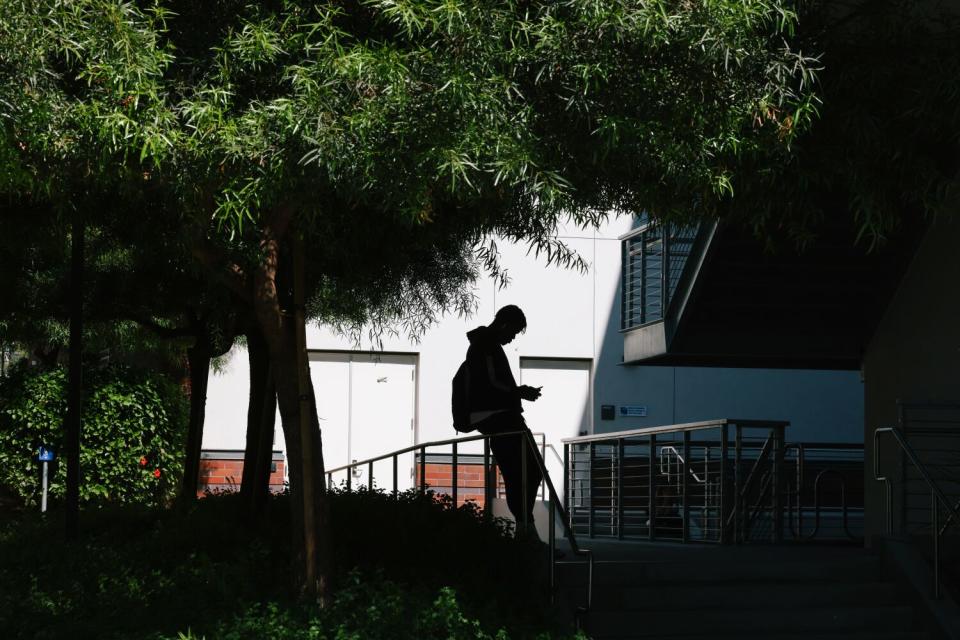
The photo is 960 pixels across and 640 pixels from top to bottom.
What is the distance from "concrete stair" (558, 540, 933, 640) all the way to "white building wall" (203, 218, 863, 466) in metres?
12.1

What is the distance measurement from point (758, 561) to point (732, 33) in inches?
171

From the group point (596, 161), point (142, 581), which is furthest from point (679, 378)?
point (596, 161)

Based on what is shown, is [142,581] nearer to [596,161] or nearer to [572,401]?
[596,161]

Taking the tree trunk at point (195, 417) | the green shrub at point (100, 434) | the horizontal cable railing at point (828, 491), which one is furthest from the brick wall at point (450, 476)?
the tree trunk at point (195, 417)

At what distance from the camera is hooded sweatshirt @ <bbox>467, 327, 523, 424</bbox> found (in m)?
9.16

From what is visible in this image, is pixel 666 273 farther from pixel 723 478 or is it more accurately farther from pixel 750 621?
pixel 750 621

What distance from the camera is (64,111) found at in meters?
6.01

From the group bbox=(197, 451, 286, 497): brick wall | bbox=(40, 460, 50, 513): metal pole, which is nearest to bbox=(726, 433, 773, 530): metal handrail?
bbox=(40, 460, 50, 513): metal pole

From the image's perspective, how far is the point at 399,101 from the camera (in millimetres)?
5758

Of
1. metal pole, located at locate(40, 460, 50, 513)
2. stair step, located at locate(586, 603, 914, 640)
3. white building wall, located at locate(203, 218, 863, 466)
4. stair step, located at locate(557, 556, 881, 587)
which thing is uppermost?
white building wall, located at locate(203, 218, 863, 466)

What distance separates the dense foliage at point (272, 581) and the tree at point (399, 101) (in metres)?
2.17

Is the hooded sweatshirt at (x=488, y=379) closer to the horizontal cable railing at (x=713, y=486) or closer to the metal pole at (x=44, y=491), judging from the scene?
the horizontal cable railing at (x=713, y=486)

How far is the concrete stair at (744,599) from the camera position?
26.5 feet

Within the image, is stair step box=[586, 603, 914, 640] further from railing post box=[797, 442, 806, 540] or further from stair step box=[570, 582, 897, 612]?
railing post box=[797, 442, 806, 540]
